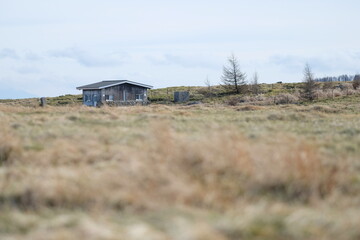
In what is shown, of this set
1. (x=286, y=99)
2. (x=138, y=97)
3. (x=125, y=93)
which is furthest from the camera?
(x=138, y=97)

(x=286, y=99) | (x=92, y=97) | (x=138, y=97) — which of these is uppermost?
(x=92, y=97)

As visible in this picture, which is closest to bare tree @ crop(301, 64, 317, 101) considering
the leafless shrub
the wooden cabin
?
the leafless shrub

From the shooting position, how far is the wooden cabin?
144ft

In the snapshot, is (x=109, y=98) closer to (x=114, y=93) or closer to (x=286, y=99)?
(x=114, y=93)

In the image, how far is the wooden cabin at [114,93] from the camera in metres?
43.8

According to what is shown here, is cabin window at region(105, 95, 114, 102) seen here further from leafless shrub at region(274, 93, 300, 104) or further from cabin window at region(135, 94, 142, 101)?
leafless shrub at region(274, 93, 300, 104)

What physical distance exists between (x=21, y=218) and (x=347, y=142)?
7977 millimetres

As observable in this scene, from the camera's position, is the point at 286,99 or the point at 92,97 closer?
the point at 286,99

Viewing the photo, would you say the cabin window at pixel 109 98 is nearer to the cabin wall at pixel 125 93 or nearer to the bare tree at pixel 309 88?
the cabin wall at pixel 125 93

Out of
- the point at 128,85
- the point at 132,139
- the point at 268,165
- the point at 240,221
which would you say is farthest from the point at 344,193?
the point at 128,85

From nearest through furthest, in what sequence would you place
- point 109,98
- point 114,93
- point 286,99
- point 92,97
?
point 286,99
point 109,98
point 92,97
point 114,93

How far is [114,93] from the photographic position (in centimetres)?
4506

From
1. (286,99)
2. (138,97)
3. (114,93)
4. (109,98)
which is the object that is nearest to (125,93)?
(114,93)

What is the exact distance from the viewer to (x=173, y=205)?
5.71 metres
